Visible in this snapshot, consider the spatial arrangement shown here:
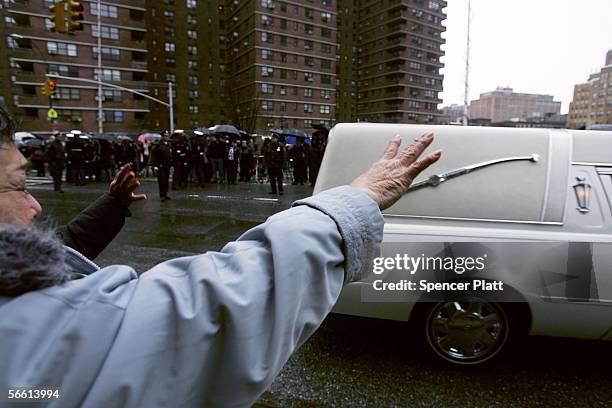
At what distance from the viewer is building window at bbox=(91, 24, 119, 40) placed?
58.9 m

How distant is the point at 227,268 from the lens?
93cm

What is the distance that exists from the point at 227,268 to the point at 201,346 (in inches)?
7.4

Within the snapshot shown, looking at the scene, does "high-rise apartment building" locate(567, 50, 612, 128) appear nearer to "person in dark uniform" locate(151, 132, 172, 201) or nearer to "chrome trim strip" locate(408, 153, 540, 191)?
"person in dark uniform" locate(151, 132, 172, 201)

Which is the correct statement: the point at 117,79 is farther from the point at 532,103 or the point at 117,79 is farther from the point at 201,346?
the point at 532,103

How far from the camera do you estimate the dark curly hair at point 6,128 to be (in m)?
1.07

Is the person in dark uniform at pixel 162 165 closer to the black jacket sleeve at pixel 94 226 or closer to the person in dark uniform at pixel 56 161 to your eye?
the person in dark uniform at pixel 56 161

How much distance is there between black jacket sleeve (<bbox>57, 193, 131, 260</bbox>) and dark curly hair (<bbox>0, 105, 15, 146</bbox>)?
112 centimetres

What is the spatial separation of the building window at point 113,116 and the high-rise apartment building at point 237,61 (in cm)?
18

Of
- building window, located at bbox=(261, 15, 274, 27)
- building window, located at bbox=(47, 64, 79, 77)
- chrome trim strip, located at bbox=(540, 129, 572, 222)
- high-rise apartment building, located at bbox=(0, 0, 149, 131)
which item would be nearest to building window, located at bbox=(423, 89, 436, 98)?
building window, located at bbox=(261, 15, 274, 27)

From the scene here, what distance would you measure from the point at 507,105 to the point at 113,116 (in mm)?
139231

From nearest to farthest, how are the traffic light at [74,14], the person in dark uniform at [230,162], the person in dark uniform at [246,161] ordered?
the traffic light at [74,14] < the person in dark uniform at [230,162] < the person in dark uniform at [246,161]

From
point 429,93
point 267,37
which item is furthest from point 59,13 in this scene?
point 429,93

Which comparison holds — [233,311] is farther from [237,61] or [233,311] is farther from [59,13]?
[237,61]

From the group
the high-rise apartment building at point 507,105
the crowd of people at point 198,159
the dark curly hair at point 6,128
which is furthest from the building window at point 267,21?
the high-rise apartment building at point 507,105
